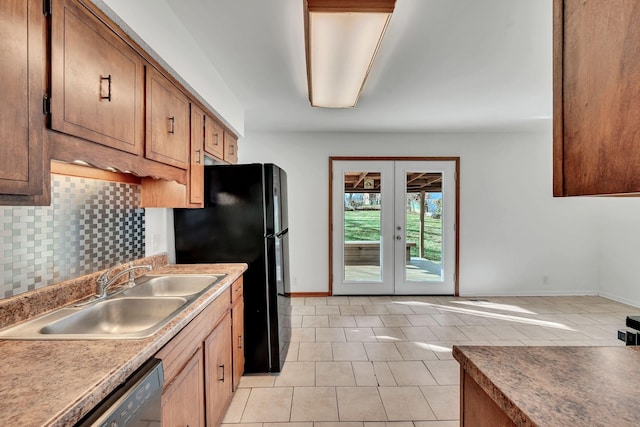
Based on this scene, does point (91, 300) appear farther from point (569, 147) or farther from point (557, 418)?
point (569, 147)

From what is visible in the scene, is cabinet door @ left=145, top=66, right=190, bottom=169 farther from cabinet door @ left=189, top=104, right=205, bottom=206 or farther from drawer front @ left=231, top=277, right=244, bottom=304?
drawer front @ left=231, top=277, right=244, bottom=304

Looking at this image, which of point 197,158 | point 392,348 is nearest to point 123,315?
point 197,158

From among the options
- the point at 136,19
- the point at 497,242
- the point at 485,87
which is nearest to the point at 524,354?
the point at 136,19

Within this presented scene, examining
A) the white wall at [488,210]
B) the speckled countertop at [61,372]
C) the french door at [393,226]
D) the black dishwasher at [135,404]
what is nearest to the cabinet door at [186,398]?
the black dishwasher at [135,404]

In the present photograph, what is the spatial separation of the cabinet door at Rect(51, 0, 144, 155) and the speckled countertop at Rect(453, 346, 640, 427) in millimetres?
1567

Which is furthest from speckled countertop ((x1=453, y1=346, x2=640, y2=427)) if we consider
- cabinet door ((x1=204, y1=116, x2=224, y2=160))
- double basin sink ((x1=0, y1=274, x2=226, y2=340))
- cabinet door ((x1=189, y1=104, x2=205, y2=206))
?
cabinet door ((x1=204, y1=116, x2=224, y2=160))

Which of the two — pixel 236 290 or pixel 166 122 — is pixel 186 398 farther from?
pixel 166 122

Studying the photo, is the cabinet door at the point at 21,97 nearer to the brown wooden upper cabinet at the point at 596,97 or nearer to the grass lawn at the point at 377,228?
the brown wooden upper cabinet at the point at 596,97

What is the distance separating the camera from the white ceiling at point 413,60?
5.96 feet

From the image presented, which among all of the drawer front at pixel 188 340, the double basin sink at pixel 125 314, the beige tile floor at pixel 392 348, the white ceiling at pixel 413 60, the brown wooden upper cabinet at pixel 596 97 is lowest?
the beige tile floor at pixel 392 348

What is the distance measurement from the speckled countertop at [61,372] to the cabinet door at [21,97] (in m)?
0.54

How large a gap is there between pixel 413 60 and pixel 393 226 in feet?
8.91

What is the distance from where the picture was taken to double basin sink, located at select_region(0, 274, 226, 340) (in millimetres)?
1219

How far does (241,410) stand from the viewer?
2.17m
